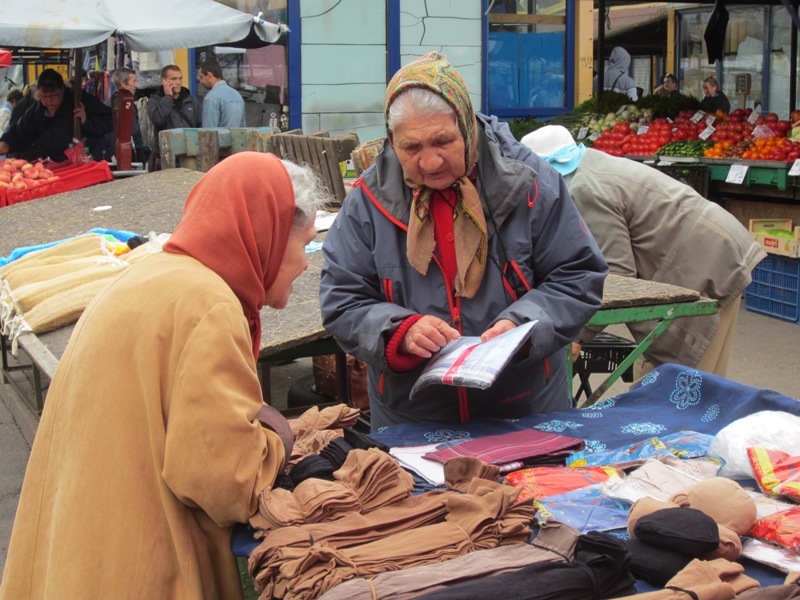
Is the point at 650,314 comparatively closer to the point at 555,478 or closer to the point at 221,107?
the point at 555,478

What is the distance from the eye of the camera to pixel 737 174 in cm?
829

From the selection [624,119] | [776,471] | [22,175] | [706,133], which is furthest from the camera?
[624,119]

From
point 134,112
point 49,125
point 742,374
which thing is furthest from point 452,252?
point 134,112

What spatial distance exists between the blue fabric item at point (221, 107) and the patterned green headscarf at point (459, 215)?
9537 mm

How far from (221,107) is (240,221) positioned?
10287 mm

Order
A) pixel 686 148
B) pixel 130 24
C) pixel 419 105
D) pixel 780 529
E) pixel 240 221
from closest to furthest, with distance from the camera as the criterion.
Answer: pixel 780 529 → pixel 240 221 → pixel 419 105 → pixel 686 148 → pixel 130 24

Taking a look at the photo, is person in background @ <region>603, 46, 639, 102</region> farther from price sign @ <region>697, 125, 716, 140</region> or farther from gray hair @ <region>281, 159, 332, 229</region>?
gray hair @ <region>281, 159, 332, 229</region>

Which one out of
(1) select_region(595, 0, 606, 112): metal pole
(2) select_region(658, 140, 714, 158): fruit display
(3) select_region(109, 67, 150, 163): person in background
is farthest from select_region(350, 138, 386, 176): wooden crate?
(1) select_region(595, 0, 606, 112): metal pole

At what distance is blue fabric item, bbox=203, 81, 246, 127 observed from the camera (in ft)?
38.9

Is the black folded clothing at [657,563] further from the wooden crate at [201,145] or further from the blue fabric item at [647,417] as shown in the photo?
the wooden crate at [201,145]

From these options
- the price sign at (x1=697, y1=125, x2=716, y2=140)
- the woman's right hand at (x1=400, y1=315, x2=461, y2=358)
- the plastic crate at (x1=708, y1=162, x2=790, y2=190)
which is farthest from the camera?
the price sign at (x1=697, y1=125, x2=716, y2=140)

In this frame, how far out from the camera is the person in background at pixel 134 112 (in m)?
11.4

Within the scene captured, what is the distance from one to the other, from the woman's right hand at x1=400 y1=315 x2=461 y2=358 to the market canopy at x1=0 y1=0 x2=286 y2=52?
26.6 feet

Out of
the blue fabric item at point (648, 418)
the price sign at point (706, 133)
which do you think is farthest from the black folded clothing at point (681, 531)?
the price sign at point (706, 133)
